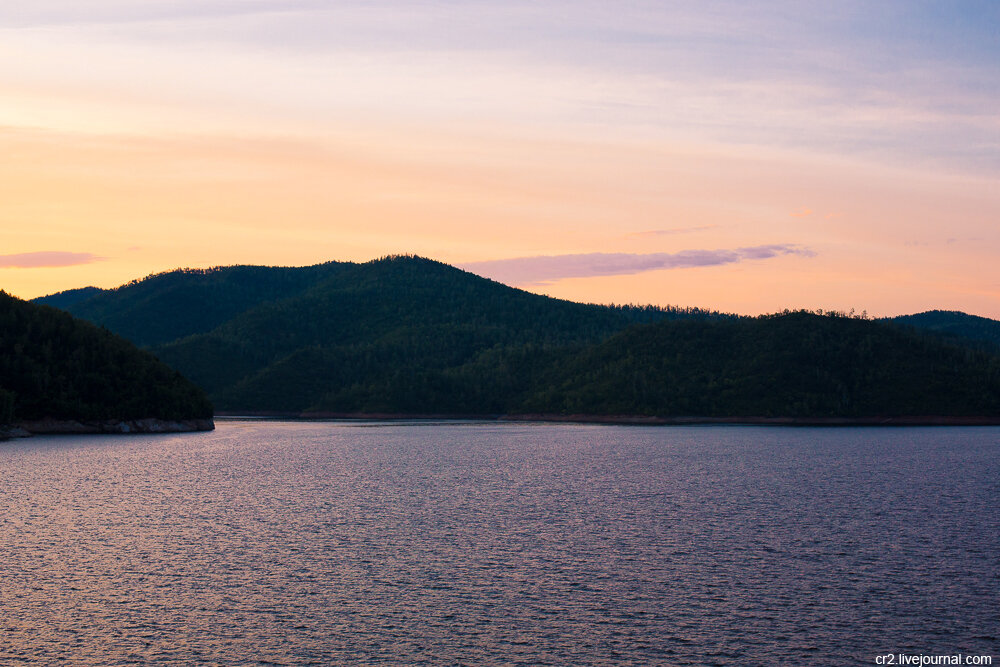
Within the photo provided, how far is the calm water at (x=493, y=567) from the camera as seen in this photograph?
33.7 metres

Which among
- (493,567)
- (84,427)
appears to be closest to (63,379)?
(84,427)

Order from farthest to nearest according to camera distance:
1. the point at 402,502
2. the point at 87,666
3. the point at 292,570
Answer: the point at 402,502 → the point at 292,570 → the point at 87,666

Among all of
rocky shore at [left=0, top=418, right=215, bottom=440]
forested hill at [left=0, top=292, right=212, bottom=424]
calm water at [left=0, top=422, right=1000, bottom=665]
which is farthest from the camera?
forested hill at [left=0, top=292, right=212, bottom=424]

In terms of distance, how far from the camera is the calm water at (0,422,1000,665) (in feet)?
110

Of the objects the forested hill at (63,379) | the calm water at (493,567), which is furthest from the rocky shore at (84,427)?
the calm water at (493,567)

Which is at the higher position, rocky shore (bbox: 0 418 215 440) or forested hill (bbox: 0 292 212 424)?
forested hill (bbox: 0 292 212 424)

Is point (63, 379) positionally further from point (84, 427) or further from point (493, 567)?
point (493, 567)

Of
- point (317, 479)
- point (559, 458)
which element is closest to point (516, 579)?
point (317, 479)

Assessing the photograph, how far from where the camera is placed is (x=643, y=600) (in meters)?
40.3

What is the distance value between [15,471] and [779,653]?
89363 mm

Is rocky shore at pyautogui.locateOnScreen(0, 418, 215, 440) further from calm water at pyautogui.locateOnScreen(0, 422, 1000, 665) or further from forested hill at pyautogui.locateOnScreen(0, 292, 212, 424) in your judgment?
calm water at pyautogui.locateOnScreen(0, 422, 1000, 665)

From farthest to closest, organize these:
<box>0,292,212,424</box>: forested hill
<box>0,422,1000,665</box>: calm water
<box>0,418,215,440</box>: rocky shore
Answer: <box>0,292,212,424</box>: forested hill
<box>0,418,215,440</box>: rocky shore
<box>0,422,1000,665</box>: calm water

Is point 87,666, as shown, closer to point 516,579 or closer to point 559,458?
point 516,579

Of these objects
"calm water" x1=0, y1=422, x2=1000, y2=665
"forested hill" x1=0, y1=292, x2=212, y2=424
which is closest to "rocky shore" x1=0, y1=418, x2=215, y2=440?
"forested hill" x1=0, y1=292, x2=212, y2=424
